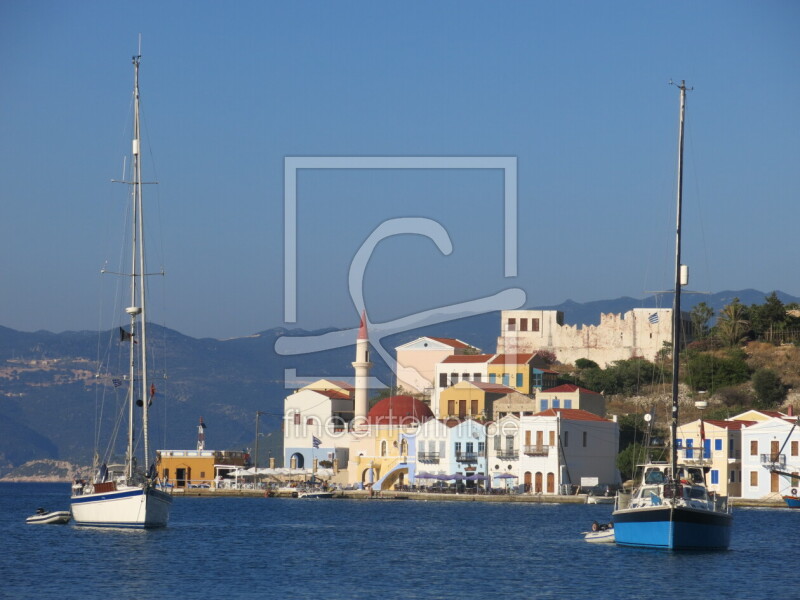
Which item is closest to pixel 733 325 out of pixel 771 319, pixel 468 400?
pixel 771 319

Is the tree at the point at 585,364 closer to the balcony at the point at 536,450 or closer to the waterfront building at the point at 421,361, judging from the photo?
the waterfront building at the point at 421,361

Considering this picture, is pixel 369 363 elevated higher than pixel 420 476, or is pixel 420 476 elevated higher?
pixel 369 363

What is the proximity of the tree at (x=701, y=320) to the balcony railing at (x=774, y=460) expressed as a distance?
35179mm

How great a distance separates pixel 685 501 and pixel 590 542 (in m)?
8.97

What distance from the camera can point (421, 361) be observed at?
116 metres

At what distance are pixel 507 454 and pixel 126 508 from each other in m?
42.0

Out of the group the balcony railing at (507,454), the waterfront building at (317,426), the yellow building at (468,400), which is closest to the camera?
the balcony railing at (507,454)

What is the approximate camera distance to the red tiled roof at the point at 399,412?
320 feet

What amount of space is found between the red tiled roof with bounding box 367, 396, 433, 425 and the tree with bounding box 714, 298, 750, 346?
25.1 m

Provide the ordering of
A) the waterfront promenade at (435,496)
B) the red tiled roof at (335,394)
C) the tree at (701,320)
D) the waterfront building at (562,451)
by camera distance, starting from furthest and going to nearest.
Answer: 1. the tree at (701,320)
2. the red tiled roof at (335,394)
3. the waterfront building at (562,451)
4. the waterfront promenade at (435,496)

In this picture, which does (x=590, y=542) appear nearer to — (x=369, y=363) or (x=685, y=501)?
(x=685, y=501)

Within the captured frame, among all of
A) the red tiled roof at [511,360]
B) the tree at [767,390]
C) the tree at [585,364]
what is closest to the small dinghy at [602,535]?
the tree at [767,390]

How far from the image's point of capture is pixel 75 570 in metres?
41.8

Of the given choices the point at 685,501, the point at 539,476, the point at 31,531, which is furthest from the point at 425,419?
the point at 685,501
